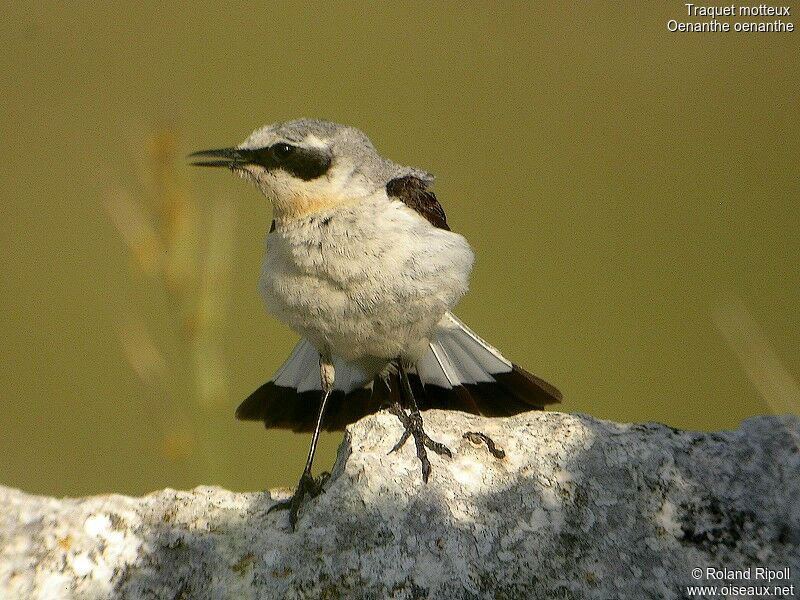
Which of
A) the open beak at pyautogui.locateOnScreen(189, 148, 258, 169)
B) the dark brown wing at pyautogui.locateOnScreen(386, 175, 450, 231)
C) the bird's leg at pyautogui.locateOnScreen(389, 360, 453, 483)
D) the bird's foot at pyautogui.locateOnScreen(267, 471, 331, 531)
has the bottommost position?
the bird's foot at pyautogui.locateOnScreen(267, 471, 331, 531)

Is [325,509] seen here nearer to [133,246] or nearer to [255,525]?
[255,525]

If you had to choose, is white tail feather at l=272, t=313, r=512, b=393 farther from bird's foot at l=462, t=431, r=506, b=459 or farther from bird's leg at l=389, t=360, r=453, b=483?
bird's foot at l=462, t=431, r=506, b=459

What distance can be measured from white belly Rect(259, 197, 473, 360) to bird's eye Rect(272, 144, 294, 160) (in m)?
0.27

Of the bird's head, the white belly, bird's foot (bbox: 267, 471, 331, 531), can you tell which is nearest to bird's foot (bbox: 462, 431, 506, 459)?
bird's foot (bbox: 267, 471, 331, 531)

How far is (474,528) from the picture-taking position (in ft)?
9.09

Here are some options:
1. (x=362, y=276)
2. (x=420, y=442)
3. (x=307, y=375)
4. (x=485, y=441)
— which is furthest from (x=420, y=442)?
(x=307, y=375)

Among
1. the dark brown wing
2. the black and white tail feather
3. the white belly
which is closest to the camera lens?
the white belly

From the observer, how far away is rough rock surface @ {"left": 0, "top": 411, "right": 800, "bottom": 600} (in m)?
2.65

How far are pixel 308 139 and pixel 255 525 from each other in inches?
61.3

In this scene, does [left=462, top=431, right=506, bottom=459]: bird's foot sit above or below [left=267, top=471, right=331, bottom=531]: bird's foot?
above

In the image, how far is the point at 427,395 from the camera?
174 inches

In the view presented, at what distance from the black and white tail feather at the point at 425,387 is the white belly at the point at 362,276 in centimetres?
53

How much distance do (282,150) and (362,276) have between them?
620 millimetres

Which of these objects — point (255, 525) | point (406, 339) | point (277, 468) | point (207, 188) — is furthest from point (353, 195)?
point (207, 188)
